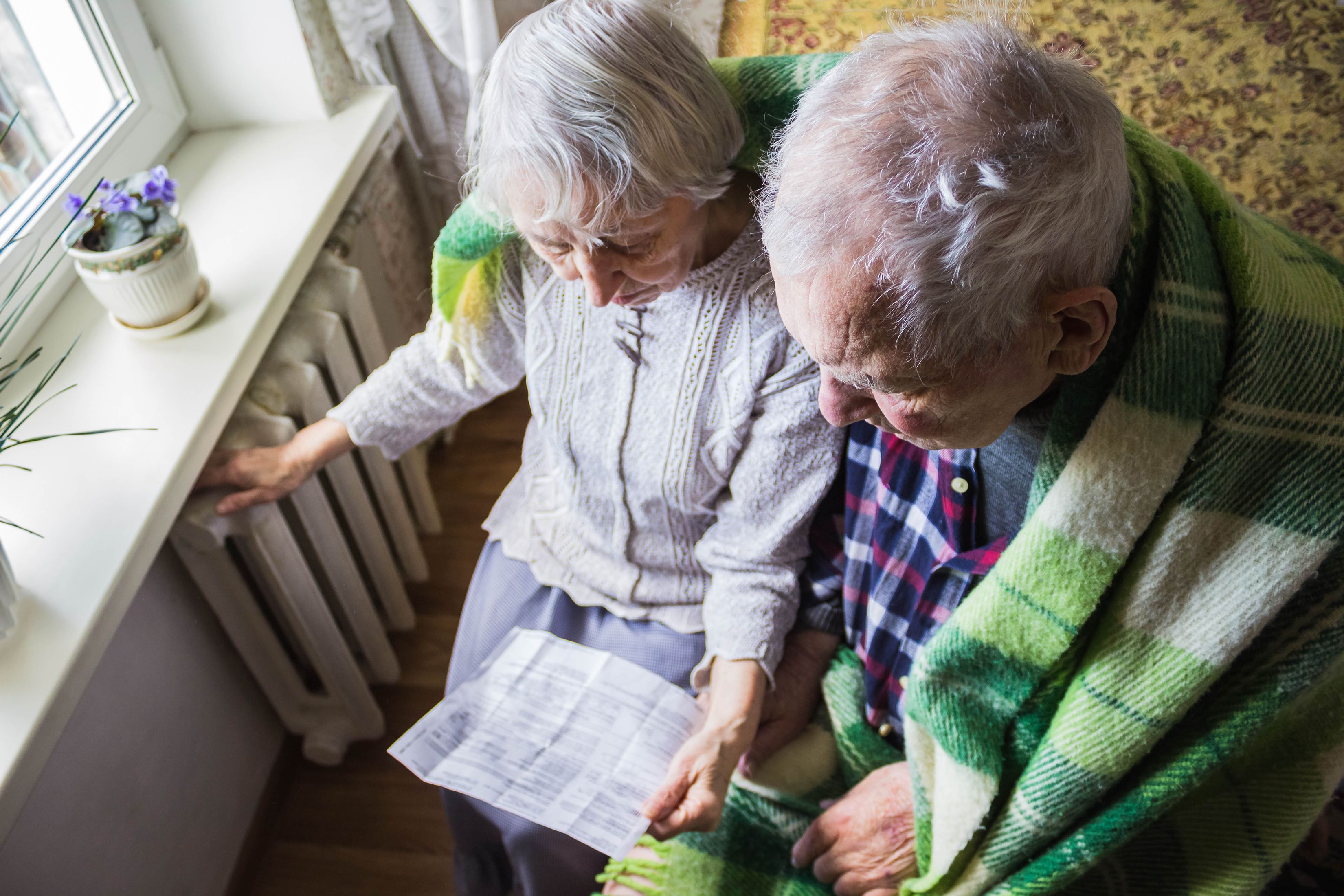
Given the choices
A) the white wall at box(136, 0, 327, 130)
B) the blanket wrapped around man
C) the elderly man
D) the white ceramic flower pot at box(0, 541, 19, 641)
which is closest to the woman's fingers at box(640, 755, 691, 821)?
the elderly man

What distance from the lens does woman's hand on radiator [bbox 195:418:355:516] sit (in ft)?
3.59

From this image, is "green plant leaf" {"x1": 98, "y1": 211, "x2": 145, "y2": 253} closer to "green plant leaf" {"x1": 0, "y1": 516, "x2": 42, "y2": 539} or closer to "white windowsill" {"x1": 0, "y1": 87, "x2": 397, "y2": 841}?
"white windowsill" {"x1": 0, "y1": 87, "x2": 397, "y2": 841}

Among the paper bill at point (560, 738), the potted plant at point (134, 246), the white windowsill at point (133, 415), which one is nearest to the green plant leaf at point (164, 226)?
the potted plant at point (134, 246)

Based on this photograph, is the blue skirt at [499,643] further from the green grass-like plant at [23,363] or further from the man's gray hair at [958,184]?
the man's gray hair at [958,184]

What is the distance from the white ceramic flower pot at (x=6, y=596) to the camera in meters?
0.82

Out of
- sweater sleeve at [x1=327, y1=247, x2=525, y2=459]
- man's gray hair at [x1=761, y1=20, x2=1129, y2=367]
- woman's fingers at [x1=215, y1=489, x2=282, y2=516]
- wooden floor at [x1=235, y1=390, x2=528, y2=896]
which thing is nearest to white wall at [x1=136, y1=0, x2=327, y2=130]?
sweater sleeve at [x1=327, y1=247, x2=525, y2=459]

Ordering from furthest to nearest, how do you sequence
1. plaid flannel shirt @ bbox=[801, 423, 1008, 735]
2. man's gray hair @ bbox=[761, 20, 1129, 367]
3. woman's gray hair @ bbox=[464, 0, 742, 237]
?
plaid flannel shirt @ bbox=[801, 423, 1008, 735] < woman's gray hair @ bbox=[464, 0, 742, 237] < man's gray hair @ bbox=[761, 20, 1129, 367]

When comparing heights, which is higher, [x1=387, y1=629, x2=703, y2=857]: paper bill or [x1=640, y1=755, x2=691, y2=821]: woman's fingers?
[x1=640, y1=755, x2=691, y2=821]: woman's fingers

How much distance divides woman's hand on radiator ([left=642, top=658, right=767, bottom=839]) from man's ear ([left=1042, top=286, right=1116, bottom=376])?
0.50 metres

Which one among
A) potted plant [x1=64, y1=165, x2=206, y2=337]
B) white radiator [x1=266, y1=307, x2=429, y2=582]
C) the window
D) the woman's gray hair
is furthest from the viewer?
white radiator [x1=266, y1=307, x2=429, y2=582]

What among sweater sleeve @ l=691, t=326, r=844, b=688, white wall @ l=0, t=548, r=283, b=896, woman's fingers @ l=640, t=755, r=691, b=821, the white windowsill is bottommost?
white wall @ l=0, t=548, r=283, b=896

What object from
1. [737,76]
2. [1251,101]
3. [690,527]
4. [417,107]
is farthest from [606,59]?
[417,107]

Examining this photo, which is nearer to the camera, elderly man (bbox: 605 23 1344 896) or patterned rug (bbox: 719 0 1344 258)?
elderly man (bbox: 605 23 1344 896)

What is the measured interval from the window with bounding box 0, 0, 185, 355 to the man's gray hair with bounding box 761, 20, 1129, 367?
3.09ft
